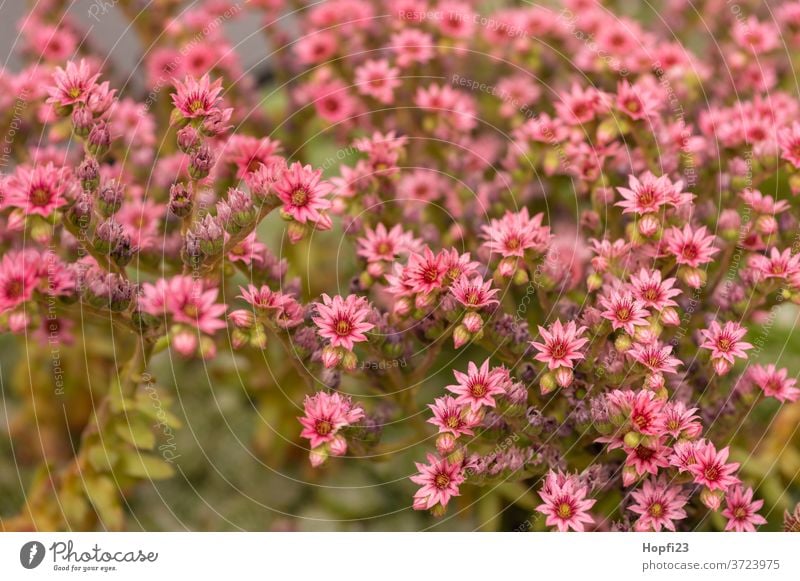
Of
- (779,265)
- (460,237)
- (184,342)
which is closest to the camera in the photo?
(184,342)

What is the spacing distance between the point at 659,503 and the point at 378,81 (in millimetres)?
543

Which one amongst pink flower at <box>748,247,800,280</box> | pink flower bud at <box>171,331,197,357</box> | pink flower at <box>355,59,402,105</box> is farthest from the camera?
pink flower at <box>355,59,402,105</box>

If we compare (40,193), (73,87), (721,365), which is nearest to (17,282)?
(40,193)

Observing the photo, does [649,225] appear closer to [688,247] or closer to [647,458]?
[688,247]

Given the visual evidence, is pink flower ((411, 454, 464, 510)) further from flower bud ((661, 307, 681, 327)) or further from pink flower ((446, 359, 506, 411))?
flower bud ((661, 307, 681, 327))

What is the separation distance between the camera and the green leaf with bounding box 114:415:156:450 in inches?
30.5

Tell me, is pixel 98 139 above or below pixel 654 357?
above

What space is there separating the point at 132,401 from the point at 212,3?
21.6 inches

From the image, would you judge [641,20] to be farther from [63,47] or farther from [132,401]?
[132,401]

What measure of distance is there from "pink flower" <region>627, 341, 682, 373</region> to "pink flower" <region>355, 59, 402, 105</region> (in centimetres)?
42

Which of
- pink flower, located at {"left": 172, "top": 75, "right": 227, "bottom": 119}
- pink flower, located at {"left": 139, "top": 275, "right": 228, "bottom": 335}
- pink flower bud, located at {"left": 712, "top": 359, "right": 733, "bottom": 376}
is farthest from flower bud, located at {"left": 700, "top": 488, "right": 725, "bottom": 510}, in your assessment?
→ pink flower, located at {"left": 172, "top": 75, "right": 227, "bottom": 119}

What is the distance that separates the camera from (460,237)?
0.85 meters
